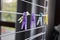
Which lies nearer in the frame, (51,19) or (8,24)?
(8,24)

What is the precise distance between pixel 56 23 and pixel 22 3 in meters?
1.31

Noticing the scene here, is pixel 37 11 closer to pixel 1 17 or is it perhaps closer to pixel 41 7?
pixel 41 7

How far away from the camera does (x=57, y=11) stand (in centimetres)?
211

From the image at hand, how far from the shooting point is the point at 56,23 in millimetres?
2107

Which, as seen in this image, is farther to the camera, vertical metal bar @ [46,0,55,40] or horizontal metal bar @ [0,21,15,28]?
vertical metal bar @ [46,0,55,40]

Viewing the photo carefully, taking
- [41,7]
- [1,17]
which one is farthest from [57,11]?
[1,17]

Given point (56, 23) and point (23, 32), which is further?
point (56, 23)

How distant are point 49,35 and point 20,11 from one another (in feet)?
3.68

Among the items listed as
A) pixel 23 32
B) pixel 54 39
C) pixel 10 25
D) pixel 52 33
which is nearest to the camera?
pixel 10 25

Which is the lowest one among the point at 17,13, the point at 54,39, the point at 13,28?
the point at 54,39

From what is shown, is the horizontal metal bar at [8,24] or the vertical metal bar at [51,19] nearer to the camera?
the horizontal metal bar at [8,24]

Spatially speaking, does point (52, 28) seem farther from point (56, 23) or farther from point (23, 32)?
point (23, 32)

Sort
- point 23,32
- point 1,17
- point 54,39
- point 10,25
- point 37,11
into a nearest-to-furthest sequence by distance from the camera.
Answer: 1. point 1,17
2. point 10,25
3. point 23,32
4. point 37,11
5. point 54,39

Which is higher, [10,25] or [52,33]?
[10,25]
